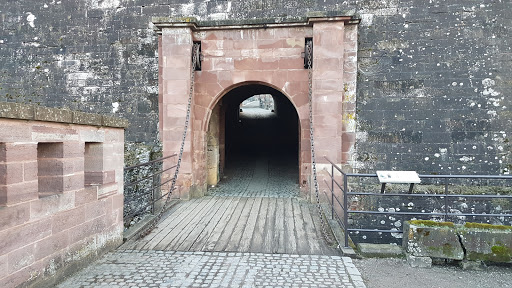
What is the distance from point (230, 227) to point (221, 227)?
14 centimetres

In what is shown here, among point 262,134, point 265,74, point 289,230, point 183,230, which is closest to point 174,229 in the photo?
point 183,230

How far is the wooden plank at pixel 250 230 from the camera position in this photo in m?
4.18

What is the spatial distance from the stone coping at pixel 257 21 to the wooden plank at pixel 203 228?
400 centimetres

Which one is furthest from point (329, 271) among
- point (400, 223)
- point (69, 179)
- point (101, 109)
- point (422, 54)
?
point (101, 109)

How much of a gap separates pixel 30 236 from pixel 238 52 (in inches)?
224

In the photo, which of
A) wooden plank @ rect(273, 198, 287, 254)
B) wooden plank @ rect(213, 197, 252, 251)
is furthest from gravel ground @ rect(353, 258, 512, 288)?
wooden plank @ rect(213, 197, 252, 251)

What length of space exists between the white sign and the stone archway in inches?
116

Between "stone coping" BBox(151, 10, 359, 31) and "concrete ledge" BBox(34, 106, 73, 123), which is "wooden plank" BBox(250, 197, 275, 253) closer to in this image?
"concrete ledge" BBox(34, 106, 73, 123)

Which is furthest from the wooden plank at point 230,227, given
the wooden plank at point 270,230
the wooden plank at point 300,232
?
→ the wooden plank at point 300,232

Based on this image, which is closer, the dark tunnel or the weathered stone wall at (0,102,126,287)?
the weathered stone wall at (0,102,126,287)

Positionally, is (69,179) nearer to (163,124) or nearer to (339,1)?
(163,124)

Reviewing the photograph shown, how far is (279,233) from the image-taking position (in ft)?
15.6

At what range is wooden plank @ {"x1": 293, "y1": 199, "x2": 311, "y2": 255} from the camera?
13.5 feet

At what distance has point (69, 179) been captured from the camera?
332 cm
